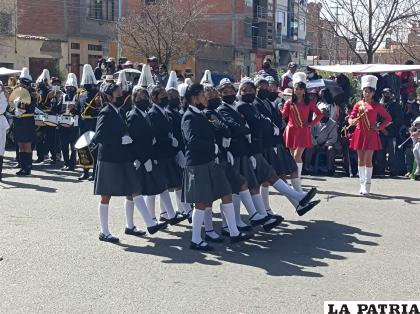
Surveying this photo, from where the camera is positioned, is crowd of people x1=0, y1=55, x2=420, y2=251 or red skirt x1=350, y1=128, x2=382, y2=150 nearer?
crowd of people x1=0, y1=55, x2=420, y2=251

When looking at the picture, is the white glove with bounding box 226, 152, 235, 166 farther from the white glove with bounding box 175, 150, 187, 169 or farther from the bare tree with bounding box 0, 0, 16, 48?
the bare tree with bounding box 0, 0, 16, 48

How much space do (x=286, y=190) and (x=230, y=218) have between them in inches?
58.8

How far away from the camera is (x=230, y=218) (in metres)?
8.54

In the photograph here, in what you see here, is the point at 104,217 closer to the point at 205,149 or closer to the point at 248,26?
the point at 205,149

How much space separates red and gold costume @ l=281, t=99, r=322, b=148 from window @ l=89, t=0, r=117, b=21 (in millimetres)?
39307

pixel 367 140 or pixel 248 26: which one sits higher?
pixel 248 26

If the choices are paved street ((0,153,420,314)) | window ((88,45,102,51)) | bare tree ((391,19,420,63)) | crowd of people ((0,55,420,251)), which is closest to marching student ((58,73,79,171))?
crowd of people ((0,55,420,251))

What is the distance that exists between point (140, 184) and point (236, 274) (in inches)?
85.6

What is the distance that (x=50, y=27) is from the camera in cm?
4859

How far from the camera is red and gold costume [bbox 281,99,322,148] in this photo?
1191cm

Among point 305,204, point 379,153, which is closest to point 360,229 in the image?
point 305,204

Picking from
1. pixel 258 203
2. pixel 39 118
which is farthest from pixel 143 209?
pixel 39 118

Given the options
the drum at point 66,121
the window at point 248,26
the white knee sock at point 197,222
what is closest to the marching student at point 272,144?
the white knee sock at point 197,222

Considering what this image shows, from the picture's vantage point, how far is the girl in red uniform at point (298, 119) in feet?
38.9
